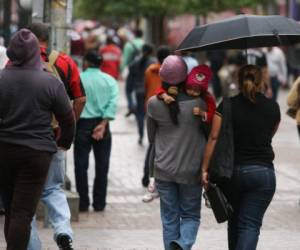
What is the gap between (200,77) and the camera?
7664mm

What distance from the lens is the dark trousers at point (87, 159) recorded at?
11.2 meters

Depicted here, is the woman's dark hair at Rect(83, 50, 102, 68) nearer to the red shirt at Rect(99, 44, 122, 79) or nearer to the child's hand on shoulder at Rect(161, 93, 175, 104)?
the child's hand on shoulder at Rect(161, 93, 175, 104)

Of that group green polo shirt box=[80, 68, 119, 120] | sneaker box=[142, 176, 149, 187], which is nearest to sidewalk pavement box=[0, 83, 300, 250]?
sneaker box=[142, 176, 149, 187]

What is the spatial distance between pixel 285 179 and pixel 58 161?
21.4ft

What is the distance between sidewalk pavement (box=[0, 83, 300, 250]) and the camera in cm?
944

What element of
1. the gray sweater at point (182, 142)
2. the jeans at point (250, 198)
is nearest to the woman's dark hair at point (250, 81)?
the gray sweater at point (182, 142)

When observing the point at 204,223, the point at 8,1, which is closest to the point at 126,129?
the point at 8,1

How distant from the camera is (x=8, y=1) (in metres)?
18.6

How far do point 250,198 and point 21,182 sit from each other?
1617 millimetres

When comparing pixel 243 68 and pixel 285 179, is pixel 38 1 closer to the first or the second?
pixel 243 68

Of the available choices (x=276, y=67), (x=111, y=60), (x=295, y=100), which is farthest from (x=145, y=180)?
(x=276, y=67)

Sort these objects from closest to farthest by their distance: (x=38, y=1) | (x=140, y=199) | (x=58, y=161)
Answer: (x=58, y=161)
(x=38, y=1)
(x=140, y=199)

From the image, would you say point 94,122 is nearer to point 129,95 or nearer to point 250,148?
point 250,148

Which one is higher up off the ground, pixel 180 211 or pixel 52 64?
pixel 52 64
